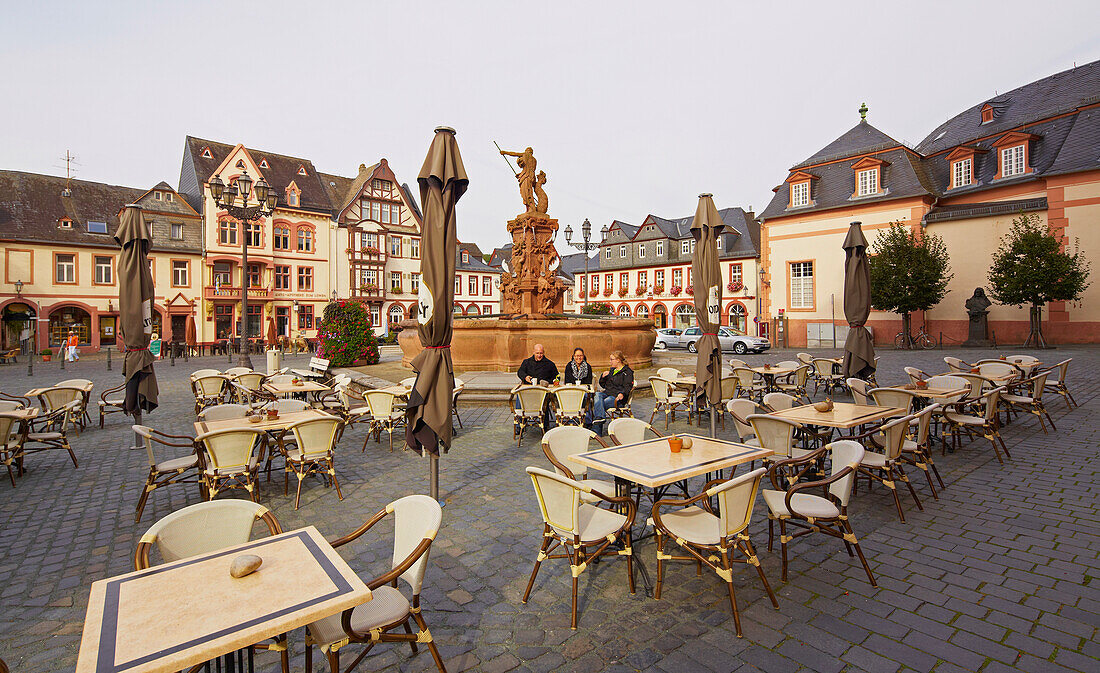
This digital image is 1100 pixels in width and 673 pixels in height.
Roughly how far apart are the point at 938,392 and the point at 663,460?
5.80 m

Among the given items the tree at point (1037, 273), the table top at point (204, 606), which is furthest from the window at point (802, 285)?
the table top at point (204, 606)

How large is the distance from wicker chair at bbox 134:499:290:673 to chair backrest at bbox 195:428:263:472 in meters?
2.48

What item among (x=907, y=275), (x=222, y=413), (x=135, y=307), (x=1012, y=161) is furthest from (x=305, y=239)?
(x=1012, y=161)

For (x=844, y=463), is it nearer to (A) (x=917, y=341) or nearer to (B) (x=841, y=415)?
(B) (x=841, y=415)

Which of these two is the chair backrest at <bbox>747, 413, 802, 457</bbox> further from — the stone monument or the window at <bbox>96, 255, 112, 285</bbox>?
the window at <bbox>96, 255, 112, 285</bbox>

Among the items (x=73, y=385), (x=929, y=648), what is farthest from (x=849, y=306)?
(x=73, y=385)

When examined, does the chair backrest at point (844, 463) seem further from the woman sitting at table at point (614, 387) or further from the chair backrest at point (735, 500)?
the woman sitting at table at point (614, 387)

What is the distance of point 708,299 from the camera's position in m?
8.41

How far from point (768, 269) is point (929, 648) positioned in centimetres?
3420

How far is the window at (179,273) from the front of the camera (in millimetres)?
35406

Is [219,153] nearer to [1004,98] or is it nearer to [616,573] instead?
[616,573]

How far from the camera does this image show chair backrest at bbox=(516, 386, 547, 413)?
8.63m

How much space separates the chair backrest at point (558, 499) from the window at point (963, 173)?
35.1 meters

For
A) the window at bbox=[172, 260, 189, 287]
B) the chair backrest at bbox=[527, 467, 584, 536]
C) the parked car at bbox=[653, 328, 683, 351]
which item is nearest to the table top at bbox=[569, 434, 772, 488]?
the chair backrest at bbox=[527, 467, 584, 536]
